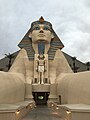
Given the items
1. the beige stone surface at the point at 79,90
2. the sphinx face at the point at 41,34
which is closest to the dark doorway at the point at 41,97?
the sphinx face at the point at 41,34

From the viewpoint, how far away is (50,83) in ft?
71.2

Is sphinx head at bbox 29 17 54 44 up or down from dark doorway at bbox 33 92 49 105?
up

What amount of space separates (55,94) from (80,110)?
11668 millimetres

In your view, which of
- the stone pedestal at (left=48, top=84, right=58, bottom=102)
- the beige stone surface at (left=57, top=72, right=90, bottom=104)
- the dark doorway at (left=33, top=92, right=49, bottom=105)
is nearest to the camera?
the beige stone surface at (left=57, top=72, right=90, bottom=104)

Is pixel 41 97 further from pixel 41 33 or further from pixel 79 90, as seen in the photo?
pixel 79 90

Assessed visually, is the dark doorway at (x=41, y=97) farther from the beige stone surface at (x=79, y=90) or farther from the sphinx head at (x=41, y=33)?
the beige stone surface at (x=79, y=90)

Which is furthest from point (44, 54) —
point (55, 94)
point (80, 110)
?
point (80, 110)

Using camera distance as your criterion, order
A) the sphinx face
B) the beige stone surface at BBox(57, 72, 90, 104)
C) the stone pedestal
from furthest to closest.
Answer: the sphinx face, the stone pedestal, the beige stone surface at BBox(57, 72, 90, 104)

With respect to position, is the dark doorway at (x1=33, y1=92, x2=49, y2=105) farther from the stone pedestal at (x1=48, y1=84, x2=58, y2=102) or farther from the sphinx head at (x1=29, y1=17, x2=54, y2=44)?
the sphinx head at (x1=29, y1=17, x2=54, y2=44)

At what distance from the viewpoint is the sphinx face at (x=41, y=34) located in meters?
23.0

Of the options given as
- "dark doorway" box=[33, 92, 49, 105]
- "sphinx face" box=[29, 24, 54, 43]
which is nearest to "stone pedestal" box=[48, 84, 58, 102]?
"dark doorway" box=[33, 92, 49, 105]

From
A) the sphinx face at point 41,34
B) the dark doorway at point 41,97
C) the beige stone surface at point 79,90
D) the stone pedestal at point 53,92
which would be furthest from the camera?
the dark doorway at point 41,97

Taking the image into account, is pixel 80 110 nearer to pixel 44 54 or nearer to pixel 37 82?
pixel 37 82

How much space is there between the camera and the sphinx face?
23016mm
